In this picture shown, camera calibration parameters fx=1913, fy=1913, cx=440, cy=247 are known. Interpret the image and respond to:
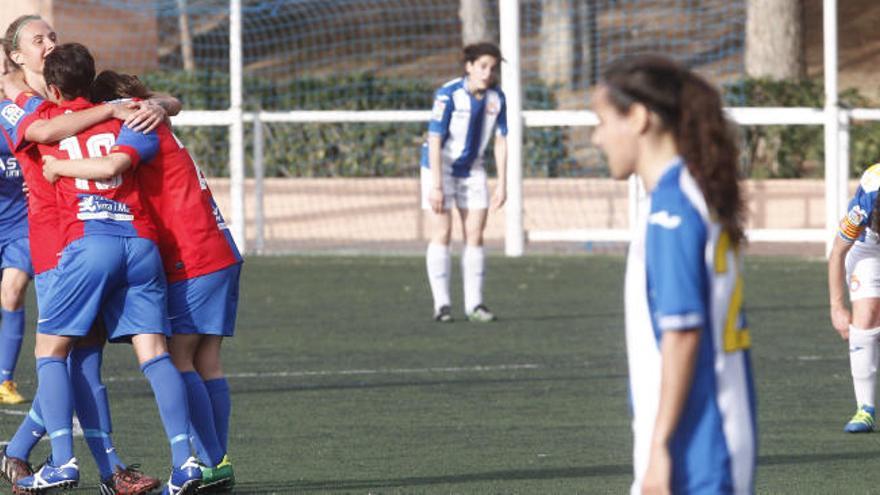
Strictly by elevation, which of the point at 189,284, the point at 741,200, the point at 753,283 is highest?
the point at 741,200

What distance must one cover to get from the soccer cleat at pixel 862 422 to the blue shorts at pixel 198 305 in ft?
9.71

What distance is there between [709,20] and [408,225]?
7.31 meters

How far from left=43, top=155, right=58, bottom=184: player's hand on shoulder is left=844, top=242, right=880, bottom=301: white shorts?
11.2 feet

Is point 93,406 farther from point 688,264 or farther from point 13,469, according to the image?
point 688,264

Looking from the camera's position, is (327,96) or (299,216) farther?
(327,96)

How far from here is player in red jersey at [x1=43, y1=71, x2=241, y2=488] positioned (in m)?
6.45

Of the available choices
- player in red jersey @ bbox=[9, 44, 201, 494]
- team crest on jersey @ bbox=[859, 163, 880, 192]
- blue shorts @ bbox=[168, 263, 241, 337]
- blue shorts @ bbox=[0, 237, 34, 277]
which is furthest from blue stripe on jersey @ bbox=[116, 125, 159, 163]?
blue shorts @ bbox=[0, 237, 34, 277]

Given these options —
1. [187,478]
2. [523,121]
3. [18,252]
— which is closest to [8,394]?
[18,252]

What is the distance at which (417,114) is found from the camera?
18.7 meters

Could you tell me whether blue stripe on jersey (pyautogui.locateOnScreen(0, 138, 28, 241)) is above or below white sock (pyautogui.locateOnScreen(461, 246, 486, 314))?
above

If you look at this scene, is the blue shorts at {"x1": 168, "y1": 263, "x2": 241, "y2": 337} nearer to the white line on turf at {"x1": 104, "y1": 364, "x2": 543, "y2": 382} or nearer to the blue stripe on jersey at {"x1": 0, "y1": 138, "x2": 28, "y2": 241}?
the blue stripe on jersey at {"x1": 0, "y1": 138, "x2": 28, "y2": 241}

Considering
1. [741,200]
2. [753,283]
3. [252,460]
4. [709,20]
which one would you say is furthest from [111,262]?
[709,20]

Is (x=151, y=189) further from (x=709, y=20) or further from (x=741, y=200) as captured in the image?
(x=709, y=20)

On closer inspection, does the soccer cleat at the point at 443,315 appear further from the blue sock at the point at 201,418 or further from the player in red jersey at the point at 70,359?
the blue sock at the point at 201,418
